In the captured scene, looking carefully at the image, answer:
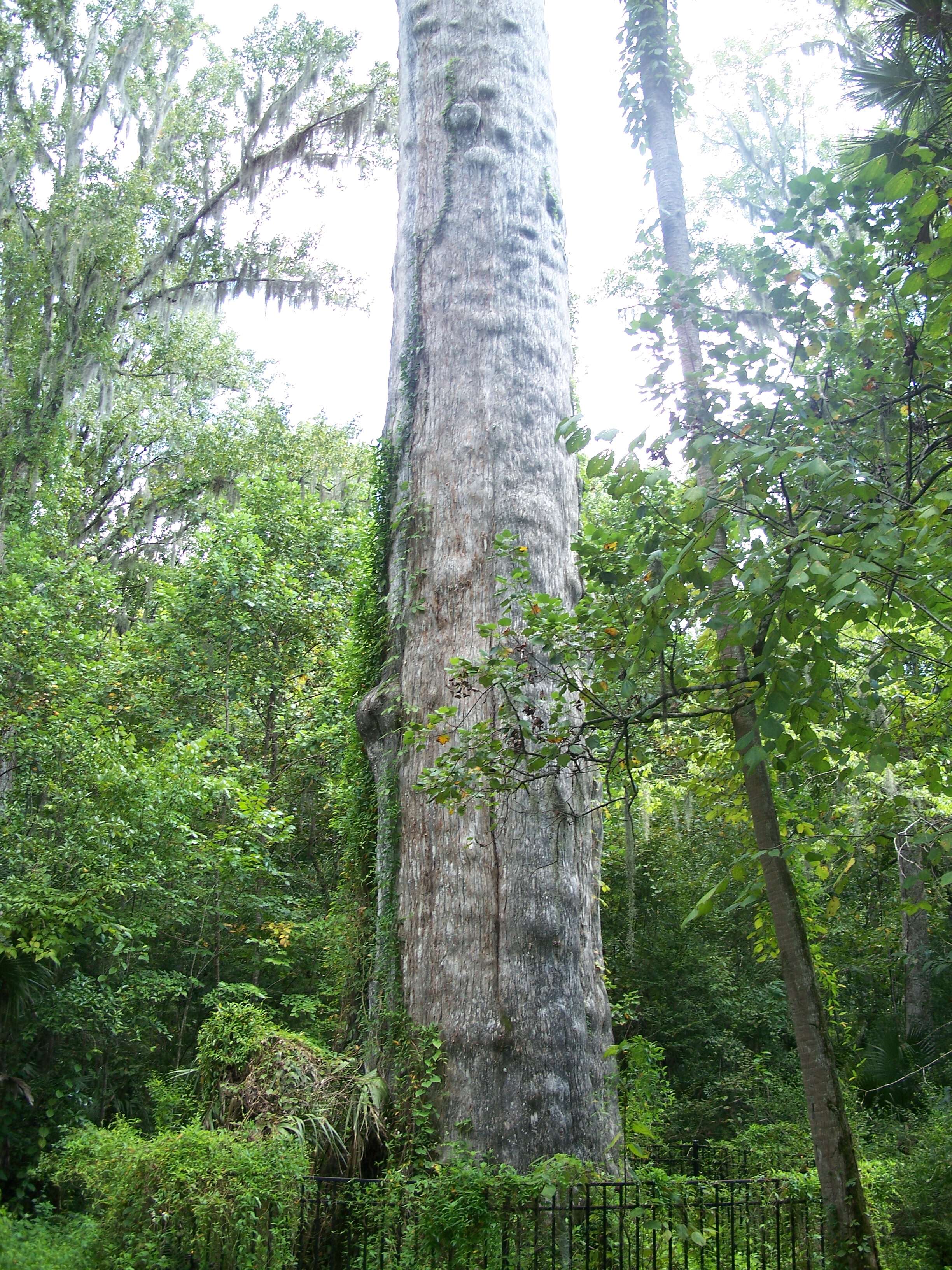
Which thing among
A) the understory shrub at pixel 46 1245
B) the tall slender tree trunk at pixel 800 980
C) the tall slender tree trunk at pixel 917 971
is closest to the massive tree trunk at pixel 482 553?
the tall slender tree trunk at pixel 800 980

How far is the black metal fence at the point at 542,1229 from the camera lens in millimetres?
4047

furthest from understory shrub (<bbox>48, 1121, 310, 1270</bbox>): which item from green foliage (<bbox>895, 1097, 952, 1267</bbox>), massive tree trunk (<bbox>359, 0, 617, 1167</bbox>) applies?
green foliage (<bbox>895, 1097, 952, 1267</bbox>)

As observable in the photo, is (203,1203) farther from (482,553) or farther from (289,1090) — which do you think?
(482,553)

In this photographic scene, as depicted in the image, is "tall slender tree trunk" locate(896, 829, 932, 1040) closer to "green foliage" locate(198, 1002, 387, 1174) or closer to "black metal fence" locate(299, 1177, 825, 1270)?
"black metal fence" locate(299, 1177, 825, 1270)

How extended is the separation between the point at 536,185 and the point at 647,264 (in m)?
2.10

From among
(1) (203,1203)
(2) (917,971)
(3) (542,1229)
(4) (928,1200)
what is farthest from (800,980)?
(2) (917,971)

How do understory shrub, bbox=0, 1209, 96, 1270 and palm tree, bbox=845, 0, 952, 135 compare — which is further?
understory shrub, bbox=0, 1209, 96, 1270

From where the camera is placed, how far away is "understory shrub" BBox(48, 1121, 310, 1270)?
4.56 metres

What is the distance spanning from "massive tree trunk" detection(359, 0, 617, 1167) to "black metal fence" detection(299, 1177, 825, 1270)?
1.46ft

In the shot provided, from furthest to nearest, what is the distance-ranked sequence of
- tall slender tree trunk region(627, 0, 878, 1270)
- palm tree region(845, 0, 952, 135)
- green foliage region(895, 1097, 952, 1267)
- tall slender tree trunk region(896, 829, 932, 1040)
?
tall slender tree trunk region(896, 829, 932, 1040) → green foliage region(895, 1097, 952, 1267) → palm tree region(845, 0, 952, 135) → tall slender tree trunk region(627, 0, 878, 1270)

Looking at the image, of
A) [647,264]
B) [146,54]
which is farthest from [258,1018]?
[146,54]

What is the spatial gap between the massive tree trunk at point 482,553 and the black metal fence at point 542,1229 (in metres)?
0.45

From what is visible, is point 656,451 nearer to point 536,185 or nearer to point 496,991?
point 496,991

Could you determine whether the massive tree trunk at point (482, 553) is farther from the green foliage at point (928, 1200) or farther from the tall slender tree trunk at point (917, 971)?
the tall slender tree trunk at point (917, 971)
